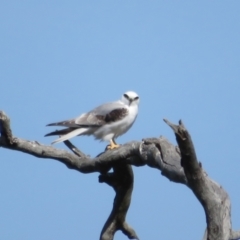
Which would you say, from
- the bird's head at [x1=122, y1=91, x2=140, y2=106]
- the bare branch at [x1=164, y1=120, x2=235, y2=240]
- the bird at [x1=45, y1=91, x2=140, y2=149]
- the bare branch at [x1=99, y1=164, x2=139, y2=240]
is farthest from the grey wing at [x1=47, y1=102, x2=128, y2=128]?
the bare branch at [x1=164, y1=120, x2=235, y2=240]

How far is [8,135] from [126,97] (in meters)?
3.78

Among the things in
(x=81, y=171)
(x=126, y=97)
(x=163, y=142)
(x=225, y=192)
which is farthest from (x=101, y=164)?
(x=126, y=97)

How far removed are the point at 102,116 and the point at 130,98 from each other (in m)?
0.85

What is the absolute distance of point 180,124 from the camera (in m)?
4.51

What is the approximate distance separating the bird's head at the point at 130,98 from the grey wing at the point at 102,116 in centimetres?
33

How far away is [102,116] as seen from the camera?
379 inches

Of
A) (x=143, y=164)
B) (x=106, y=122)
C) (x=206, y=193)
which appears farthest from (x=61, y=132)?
(x=206, y=193)

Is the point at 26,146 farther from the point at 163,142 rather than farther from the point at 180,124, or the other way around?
the point at 180,124

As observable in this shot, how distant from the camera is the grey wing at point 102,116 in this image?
9.42m

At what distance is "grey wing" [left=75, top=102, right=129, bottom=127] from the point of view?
30.9ft

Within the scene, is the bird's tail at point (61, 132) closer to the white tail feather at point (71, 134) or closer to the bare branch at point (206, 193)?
the white tail feather at point (71, 134)

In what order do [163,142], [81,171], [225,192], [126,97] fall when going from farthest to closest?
[126,97] < [81,171] < [163,142] < [225,192]

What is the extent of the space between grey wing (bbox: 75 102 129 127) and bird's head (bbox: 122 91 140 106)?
333 mm

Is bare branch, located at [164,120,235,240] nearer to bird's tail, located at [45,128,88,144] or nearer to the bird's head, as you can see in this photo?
bird's tail, located at [45,128,88,144]
